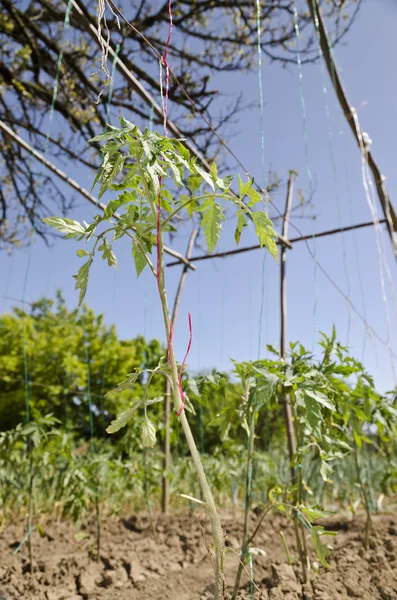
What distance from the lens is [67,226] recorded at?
3.46 ft

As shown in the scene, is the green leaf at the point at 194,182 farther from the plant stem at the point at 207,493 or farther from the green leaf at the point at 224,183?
the plant stem at the point at 207,493

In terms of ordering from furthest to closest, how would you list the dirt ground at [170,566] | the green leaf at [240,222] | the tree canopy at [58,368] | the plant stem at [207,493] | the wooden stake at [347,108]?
the tree canopy at [58,368] < the wooden stake at [347,108] < the dirt ground at [170,566] < the green leaf at [240,222] < the plant stem at [207,493]

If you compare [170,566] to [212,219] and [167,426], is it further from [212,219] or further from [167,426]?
[212,219]

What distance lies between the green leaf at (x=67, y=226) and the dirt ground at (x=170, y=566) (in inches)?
40.2

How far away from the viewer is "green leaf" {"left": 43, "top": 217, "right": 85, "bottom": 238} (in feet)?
3.42

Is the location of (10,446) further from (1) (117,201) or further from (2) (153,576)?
(1) (117,201)

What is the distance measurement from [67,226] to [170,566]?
212 centimetres

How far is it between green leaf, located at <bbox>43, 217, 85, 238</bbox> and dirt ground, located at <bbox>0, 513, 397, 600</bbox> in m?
1.02

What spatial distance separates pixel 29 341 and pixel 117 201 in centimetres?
961

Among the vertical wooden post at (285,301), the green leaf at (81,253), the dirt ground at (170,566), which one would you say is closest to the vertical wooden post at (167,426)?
the dirt ground at (170,566)

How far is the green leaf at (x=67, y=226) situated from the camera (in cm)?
104

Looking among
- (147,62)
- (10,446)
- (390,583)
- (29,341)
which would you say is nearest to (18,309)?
(29,341)

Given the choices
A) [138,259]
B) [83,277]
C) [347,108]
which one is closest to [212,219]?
[138,259]

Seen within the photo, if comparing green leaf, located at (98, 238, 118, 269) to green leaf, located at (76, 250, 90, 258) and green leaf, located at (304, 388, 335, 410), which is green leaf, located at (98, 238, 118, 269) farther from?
green leaf, located at (304, 388, 335, 410)
